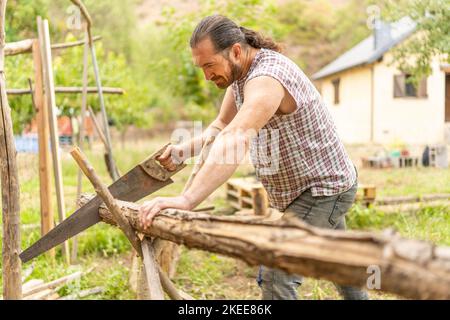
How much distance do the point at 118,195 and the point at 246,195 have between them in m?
4.73

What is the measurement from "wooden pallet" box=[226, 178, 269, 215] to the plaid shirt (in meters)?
3.45

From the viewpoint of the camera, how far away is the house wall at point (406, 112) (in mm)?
17641

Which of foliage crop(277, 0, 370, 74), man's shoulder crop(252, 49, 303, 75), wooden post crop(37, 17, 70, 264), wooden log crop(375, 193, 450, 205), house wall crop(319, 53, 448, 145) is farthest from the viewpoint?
foliage crop(277, 0, 370, 74)

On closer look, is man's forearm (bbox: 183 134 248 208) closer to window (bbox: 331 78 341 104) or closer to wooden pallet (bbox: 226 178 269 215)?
wooden pallet (bbox: 226 178 269 215)

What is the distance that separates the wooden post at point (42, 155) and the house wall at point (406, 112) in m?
14.4

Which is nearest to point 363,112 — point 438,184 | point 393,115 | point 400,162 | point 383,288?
point 393,115

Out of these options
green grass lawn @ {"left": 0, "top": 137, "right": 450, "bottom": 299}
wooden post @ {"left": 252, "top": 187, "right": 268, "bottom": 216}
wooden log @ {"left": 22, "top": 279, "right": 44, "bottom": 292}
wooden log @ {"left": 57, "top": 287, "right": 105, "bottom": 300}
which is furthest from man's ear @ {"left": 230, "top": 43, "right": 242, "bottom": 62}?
wooden post @ {"left": 252, "top": 187, "right": 268, "bottom": 216}

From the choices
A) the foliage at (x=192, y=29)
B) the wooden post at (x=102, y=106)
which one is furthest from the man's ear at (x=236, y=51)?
the foliage at (x=192, y=29)

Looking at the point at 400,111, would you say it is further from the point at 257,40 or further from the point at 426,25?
the point at 257,40

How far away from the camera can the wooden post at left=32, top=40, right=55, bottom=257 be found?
5.02m

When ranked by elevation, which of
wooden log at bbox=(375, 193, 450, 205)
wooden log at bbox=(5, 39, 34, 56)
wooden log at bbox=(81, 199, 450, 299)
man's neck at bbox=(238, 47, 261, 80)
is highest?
wooden log at bbox=(5, 39, 34, 56)

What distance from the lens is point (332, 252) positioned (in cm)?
152

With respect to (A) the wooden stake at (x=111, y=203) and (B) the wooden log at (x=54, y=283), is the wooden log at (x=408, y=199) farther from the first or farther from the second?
(A) the wooden stake at (x=111, y=203)

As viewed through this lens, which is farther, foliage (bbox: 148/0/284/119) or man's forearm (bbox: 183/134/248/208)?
foliage (bbox: 148/0/284/119)
